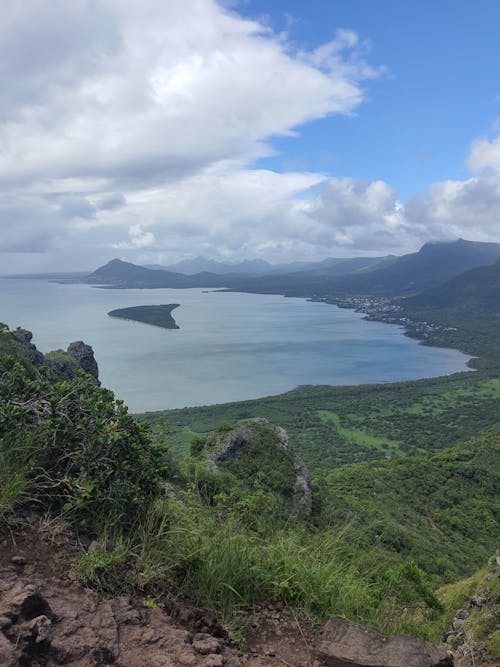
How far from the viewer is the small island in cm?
12788

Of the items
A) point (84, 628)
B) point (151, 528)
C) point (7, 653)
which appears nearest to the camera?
point (7, 653)

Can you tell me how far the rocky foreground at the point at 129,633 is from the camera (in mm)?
2102

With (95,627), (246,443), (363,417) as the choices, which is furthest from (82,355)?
(363,417)

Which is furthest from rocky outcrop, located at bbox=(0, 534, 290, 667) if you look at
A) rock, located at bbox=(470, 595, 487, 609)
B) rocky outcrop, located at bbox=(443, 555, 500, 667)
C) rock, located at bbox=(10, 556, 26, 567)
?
rock, located at bbox=(470, 595, 487, 609)

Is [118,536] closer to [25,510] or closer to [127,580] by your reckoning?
[127,580]

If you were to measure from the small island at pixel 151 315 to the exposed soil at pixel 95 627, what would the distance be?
123 m

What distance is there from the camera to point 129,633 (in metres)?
2.30

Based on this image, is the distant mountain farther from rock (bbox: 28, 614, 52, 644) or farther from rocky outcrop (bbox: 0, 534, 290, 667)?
rock (bbox: 28, 614, 52, 644)

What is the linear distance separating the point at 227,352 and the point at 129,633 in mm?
92320

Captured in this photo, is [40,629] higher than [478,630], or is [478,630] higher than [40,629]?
[40,629]

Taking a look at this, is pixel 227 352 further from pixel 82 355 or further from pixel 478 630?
pixel 478 630

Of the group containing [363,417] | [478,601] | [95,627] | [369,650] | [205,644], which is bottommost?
[363,417]

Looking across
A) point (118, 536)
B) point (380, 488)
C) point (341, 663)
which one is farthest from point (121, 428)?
point (380, 488)

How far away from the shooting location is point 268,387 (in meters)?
71.1
